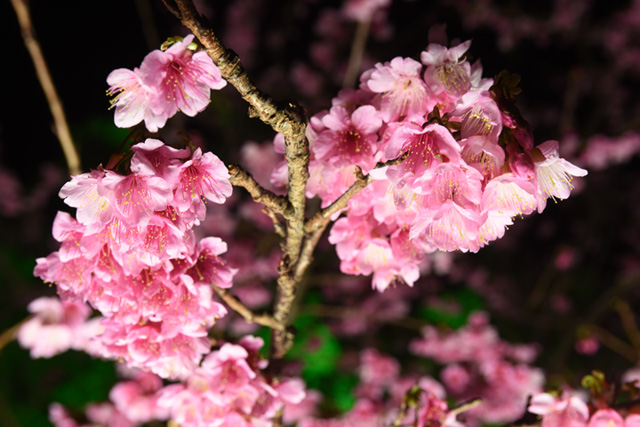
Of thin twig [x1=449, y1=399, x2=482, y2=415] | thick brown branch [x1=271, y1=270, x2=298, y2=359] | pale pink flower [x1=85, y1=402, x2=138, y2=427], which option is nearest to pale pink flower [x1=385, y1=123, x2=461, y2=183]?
thick brown branch [x1=271, y1=270, x2=298, y2=359]

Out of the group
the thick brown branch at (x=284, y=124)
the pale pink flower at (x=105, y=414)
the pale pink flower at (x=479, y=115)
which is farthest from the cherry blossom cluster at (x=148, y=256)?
the pale pink flower at (x=105, y=414)

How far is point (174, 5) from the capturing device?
0.52 meters

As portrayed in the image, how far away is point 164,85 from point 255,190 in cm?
23

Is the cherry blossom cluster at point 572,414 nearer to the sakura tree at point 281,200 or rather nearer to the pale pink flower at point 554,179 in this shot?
the sakura tree at point 281,200

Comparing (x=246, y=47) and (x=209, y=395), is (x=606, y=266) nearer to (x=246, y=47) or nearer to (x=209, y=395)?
(x=246, y=47)

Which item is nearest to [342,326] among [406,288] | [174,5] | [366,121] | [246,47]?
[406,288]

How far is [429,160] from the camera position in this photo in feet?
2.13

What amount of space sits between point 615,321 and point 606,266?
775 mm

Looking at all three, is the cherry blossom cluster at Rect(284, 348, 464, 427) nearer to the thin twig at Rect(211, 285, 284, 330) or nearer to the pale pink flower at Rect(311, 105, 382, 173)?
the thin twig at Rect(211, 285, 284, 330)

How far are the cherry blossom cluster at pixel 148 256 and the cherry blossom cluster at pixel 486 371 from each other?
206cm

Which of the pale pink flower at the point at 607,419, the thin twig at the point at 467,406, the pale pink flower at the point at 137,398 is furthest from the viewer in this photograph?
the pale pink flower at the point at 137,398

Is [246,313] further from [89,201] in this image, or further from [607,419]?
[607,419]

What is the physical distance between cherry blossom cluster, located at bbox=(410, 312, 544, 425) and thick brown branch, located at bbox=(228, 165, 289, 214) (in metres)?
2.07

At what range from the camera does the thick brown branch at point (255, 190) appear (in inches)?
28.2
